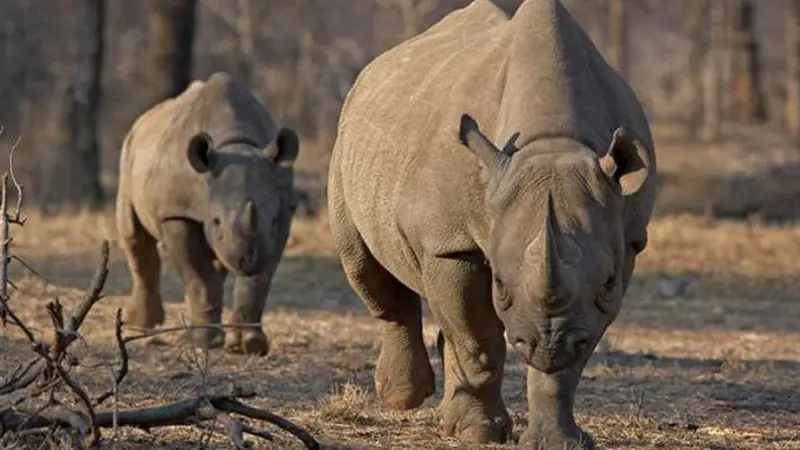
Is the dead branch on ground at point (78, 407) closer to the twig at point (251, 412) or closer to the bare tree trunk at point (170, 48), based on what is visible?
the twig at point (251, 412)

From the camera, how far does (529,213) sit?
6.00 meters

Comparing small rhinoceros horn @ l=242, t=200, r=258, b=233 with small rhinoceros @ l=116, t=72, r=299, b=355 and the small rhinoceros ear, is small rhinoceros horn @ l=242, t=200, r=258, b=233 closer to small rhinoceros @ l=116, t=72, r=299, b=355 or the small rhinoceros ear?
small rhinoceros @ l=116, t=72, r=299, b=355

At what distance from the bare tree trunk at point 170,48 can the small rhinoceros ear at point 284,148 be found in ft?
31.6

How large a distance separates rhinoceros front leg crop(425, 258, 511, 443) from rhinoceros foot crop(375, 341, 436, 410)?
93 cm

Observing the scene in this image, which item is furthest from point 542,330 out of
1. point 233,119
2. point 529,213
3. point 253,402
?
point 233,119

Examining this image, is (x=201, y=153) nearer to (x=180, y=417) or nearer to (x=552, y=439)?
(x=180, y=417)

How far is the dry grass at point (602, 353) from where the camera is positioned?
773 cm

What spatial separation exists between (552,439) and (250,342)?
4340 mm

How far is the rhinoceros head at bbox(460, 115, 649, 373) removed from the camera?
→ 19.2 ft

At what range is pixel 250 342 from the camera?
10484 millimetres

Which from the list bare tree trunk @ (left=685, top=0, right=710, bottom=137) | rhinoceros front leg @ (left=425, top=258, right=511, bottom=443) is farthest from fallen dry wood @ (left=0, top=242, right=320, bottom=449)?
bare tree trunk @ (left=685, top=0, right=710, bottom=137)

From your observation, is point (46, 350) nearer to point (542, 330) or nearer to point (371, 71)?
point (542, 330)

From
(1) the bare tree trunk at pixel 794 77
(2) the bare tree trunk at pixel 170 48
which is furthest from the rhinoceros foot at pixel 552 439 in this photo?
(1) the bare tree trunk at pixel 794 77

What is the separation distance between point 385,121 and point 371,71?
92cm
